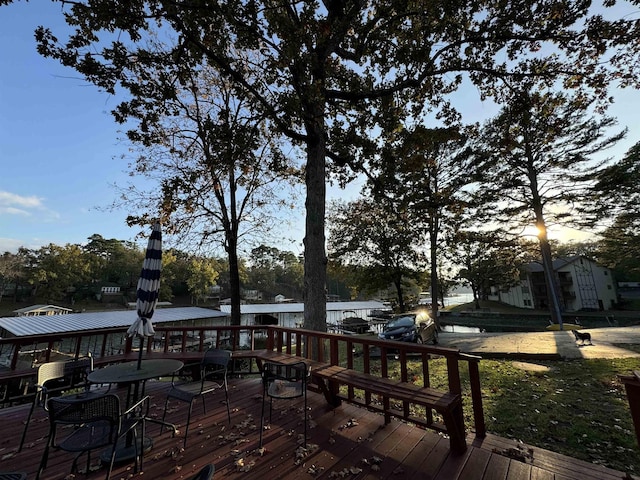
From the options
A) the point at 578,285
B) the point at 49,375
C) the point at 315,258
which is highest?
the point at 578,285

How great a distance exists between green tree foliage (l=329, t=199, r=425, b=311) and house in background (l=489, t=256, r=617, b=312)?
23461 millimetres

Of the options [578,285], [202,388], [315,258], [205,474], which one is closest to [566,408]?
[315,258]

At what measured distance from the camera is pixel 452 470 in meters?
2.50

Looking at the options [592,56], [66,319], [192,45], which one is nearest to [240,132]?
[192,45]

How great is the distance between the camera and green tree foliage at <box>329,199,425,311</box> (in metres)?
15.6

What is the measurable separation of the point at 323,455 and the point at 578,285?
4035 cm

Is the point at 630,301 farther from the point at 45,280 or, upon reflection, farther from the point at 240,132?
the point at 45,280

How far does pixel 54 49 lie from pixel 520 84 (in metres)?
9.09

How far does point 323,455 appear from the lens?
2.82m

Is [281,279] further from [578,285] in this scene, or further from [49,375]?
[49,375]

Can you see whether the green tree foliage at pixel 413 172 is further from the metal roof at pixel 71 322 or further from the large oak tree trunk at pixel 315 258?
the metal roof at pixel 71 322

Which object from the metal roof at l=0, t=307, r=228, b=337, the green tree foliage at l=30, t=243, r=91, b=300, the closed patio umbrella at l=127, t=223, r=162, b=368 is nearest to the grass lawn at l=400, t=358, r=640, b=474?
the closed patio umbrella at l=127, t=223, r=162, b=368

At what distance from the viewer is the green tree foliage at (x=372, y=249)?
15.6 metres

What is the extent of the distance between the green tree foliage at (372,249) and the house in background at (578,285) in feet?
77.0
